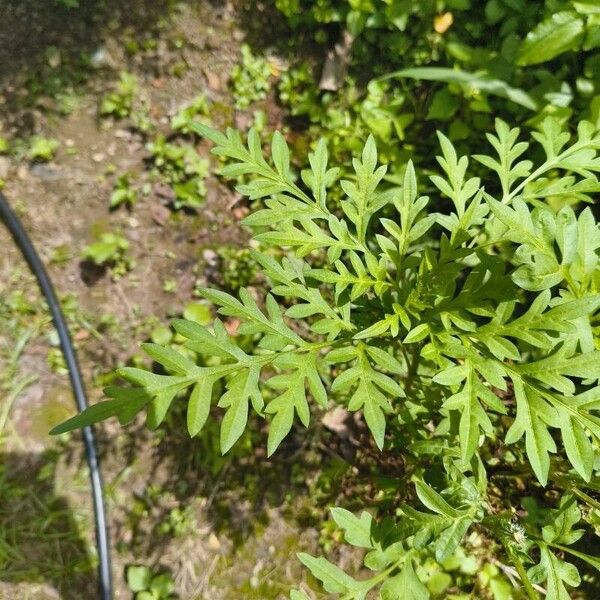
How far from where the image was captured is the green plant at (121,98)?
141 inches

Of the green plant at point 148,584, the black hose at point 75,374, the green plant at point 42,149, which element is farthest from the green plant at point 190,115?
the green plant at point 148,584

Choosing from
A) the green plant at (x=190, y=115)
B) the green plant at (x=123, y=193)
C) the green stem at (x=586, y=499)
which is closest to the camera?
the green stem at (x=586, y=499)

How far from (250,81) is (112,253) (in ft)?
4.56

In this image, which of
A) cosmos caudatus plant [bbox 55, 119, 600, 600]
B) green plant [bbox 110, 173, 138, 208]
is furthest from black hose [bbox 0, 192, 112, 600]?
cosmos caudatus plant [bbox 55, 119, 600, 600]

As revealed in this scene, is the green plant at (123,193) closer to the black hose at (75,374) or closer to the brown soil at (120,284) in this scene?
the brown soil at (120,284)

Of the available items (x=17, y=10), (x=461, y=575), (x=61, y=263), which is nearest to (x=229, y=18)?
(x=17, y=10)

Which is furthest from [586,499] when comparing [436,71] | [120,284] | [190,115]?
[190,115]

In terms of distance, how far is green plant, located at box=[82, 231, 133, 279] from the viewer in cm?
324

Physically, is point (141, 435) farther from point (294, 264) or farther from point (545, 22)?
point (545, 22)

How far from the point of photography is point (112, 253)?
128 inches

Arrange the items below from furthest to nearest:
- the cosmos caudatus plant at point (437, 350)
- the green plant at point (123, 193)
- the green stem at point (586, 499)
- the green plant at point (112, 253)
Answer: the green plant at point (123, 193)
the green plant at point (112, 253)
the green stem at point (586, 499)
the cosmos caudatus plant at point (437, 350)

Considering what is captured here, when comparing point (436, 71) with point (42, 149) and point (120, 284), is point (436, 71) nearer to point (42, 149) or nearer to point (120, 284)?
point (120, 284)

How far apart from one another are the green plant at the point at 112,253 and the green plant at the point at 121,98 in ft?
2.65

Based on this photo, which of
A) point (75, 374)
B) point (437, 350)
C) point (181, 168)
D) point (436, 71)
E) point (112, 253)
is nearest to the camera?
point (437, 350)
